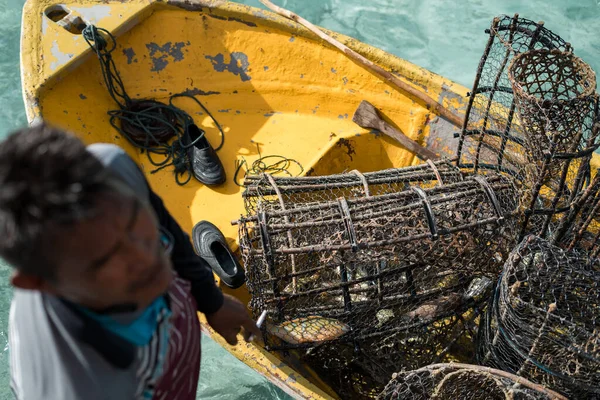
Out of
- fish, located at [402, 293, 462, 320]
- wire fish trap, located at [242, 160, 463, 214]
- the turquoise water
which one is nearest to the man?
wire fish trap, located at [242, 160, 463, 214]

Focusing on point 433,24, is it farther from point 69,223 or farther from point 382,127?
point 69,223

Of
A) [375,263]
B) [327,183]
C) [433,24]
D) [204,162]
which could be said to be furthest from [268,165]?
[433,24]

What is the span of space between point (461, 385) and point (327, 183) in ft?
3.44

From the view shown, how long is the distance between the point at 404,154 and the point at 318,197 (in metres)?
0.92

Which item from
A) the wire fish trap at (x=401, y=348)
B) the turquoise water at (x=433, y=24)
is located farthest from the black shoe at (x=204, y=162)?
the turquoise water at (x=433, y=24)

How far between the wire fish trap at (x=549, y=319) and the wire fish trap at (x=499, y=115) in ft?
2.46

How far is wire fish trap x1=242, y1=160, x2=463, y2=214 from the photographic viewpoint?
2.54 meters

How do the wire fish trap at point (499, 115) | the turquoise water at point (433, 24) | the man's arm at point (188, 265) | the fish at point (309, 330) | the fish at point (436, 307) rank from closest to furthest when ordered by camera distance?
the man's arm at point (188, 265) < the fish at point (309, 330) < the fish at point (436, 307) < the wire fish trap at point (499, 115) < the turquoise water at point (433, 24)

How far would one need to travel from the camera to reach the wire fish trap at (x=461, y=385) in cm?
197

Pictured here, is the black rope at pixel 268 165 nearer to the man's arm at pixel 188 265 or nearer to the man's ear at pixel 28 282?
the man's arm at pixel 188 265

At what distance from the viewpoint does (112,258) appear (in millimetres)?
820

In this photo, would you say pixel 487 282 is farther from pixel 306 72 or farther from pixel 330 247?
pixel 306 72

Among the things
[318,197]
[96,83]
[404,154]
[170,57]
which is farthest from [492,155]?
[96,83]

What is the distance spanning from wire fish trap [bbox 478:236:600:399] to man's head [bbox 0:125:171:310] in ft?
4.84
